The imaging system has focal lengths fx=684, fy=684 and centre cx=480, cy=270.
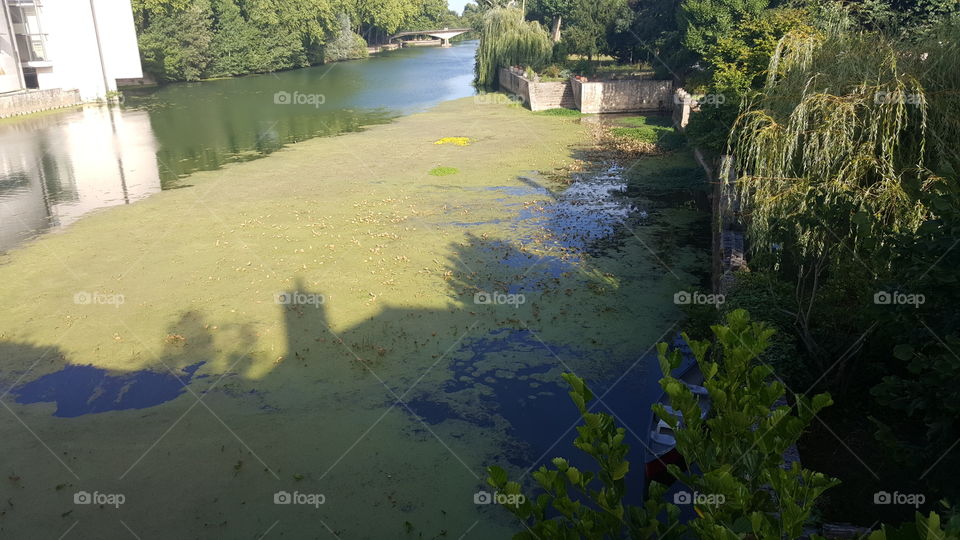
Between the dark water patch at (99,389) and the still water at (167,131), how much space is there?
796 centimetres

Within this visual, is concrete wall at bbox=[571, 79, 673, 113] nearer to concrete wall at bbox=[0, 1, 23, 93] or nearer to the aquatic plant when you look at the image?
the aquatic plant

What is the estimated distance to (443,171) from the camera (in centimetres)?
2186

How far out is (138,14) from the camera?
5662cm

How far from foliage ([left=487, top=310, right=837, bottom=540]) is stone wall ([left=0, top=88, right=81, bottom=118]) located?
42.1 metres

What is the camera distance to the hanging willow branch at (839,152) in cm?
849

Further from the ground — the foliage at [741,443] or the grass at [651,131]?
the foliage at [741,443]

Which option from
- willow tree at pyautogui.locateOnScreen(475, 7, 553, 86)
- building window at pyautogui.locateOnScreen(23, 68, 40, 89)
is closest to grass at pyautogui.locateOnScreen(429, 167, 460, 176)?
willow tree at pyautogui.locateOnScreen(475, 7, 553, 86)

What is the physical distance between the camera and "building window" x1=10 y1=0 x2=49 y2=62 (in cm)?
4234

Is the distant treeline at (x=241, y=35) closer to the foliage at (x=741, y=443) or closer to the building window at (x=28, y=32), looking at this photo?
the building window at (x=28, y=32)

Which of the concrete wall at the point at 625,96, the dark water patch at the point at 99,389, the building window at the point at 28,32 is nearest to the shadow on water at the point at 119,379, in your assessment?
the dark water patch at the point at 99,389

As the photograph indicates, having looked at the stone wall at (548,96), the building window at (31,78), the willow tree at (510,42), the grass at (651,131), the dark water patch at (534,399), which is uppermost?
the willow tree at (510,42)

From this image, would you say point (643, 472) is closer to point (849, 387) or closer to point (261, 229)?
point (849, 387)

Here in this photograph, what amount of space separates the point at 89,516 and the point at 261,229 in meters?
9.90

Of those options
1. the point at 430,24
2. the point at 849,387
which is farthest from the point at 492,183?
the point at 430,24
